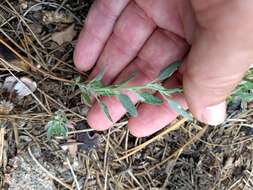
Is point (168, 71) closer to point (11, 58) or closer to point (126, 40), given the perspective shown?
point (126, 40)

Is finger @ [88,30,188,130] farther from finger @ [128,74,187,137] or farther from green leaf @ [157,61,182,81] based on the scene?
green leaf @ [157,61,182,81]

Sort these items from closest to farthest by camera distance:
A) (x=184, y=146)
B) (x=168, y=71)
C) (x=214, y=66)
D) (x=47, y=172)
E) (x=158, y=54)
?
1. (x=214, y=66)
2. (x=168, y=71)
3. (x=158, y=54)
4. (x=47, y=172)
5. (x=184, y=146)

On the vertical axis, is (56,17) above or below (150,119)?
above

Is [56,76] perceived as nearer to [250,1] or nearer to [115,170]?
[115,170]

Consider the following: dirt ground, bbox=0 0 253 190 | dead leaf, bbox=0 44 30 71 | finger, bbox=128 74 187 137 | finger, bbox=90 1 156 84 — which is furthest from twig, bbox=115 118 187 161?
dead leaf, bbox=0 44 30 71

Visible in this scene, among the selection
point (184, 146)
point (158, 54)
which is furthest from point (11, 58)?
point (184, 146)

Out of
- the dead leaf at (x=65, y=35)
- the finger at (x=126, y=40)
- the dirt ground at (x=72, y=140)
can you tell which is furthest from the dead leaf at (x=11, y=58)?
the finger at (x=126, y=40)

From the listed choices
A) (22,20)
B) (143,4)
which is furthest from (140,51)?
(22,20)
